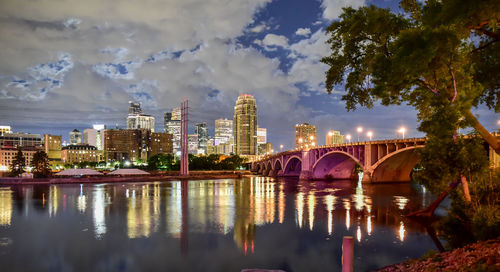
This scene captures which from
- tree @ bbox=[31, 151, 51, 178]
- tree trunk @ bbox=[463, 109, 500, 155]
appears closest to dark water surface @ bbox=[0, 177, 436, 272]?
tree trunk @ bbox=[463, 109, 500, 155]

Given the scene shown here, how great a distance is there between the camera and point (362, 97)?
18.6 meters

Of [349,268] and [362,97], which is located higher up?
[362,97]

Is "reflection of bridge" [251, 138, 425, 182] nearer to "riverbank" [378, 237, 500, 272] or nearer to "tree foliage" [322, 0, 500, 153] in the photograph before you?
"tree foliage" [322, 0, 500, 153]

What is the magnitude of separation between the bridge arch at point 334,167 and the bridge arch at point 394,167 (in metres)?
17.8

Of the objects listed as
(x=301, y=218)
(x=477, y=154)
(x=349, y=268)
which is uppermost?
(x=477, y=154)

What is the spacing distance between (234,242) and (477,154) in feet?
45.2

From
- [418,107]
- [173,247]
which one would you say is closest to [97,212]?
[173,247]

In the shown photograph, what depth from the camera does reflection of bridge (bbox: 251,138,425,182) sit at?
67.2 meters

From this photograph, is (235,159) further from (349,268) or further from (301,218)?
(349,268)

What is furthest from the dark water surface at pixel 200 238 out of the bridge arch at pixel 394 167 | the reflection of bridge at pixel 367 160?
the bridge arch at pixel 394 167

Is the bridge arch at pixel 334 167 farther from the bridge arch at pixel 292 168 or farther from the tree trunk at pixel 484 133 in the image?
the tree trunk at pixel 484 133

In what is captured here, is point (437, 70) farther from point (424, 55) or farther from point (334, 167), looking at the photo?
point (334, 167)

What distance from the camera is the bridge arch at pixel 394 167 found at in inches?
2729

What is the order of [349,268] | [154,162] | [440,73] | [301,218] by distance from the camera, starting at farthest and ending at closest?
[154,162] < [301,218] < [440,73] < [349,268]
